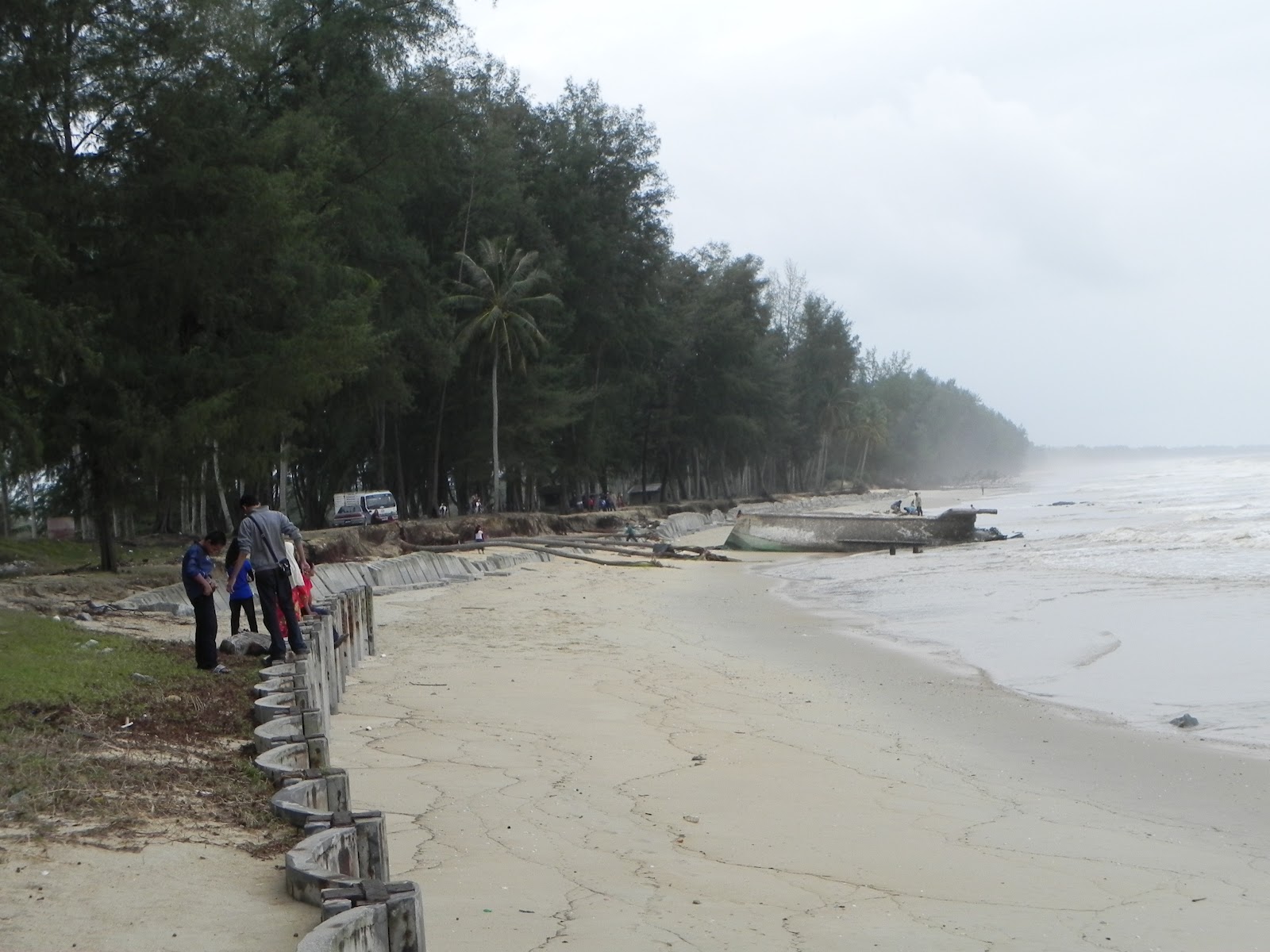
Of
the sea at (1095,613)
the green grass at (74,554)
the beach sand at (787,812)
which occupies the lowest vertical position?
the sea at (1095,613)

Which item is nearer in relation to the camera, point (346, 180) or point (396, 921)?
point (396, 921)

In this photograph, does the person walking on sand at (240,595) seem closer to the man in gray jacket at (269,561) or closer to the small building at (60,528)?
the man in gray jacket at (269,561)

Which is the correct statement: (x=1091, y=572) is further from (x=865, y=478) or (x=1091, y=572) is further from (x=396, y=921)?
(x=865, y=478)

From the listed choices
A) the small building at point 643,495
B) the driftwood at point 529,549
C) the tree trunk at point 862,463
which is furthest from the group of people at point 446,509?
the tree trunk at point 862,463

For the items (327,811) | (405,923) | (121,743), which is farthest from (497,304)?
(405,923)

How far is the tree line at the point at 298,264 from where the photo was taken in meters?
23.4

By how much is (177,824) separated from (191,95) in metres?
21.6

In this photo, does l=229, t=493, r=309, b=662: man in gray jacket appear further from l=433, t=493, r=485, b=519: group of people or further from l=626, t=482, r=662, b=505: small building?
l=626, t=482, r=662, b=505: small building

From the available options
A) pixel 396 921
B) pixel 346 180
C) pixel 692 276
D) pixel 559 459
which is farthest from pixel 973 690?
pixel 692 276

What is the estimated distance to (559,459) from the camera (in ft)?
204

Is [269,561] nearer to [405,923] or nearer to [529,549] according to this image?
[405,923]

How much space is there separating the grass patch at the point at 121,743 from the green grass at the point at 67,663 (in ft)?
0.07

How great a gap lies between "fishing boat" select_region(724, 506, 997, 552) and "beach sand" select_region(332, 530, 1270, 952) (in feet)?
92.9

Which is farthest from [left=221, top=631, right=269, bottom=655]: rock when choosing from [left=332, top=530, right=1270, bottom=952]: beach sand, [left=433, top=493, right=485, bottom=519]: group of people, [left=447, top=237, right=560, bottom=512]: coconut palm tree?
[left=433, top=493, right=485, bottom=519]: group of people
